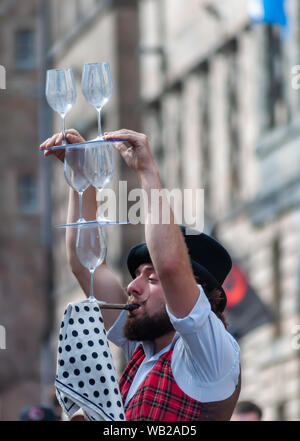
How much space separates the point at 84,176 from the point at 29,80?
42965mm

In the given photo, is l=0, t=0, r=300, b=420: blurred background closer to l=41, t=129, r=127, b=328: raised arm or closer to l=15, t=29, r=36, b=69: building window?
l=41, t=129, r=127, b=328: raised arm

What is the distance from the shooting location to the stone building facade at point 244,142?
79.3 feet

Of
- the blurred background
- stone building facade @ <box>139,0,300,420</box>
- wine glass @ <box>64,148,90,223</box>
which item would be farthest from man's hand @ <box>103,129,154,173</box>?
stone building facade @ <box>139,0,300,420</box>

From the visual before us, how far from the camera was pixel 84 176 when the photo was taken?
253 inches

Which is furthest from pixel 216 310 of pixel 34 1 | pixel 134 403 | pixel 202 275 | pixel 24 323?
pixel 34 1

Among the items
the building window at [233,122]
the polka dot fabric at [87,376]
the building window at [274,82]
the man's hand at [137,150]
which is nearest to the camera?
the polka dot fabric at [87,376]

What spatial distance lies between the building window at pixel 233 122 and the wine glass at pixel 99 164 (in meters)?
20.7

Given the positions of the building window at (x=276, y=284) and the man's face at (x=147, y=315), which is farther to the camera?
the building window at (x=276, y=284)

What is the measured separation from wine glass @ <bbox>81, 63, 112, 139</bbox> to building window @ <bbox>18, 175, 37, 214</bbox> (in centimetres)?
4135

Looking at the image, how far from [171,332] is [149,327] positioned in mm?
100

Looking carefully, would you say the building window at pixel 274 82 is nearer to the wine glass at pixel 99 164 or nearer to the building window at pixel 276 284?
the building window at pixel 276 284

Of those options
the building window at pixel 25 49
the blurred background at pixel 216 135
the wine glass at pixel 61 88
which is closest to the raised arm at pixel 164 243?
the wine glass at pixel 61 88

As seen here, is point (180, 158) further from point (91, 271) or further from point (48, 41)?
point (91, 271)

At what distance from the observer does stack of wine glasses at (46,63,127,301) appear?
6336 mm
